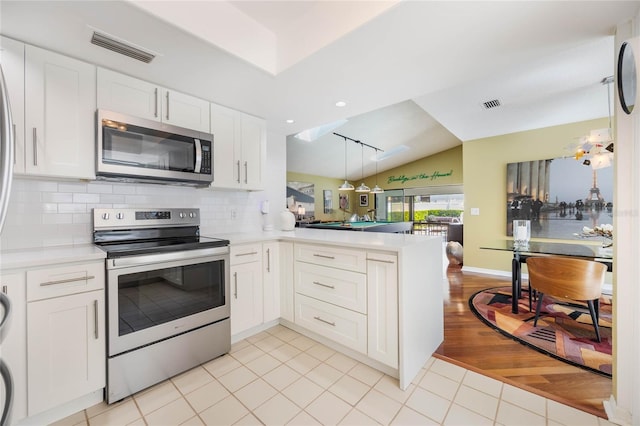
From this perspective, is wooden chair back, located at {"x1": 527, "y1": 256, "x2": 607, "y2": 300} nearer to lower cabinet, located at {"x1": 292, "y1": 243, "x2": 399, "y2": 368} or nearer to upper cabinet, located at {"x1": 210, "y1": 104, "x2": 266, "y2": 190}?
lower cabinet, located at {"x1": 292, "y1": 243, "x2": 399, "y2": 368}

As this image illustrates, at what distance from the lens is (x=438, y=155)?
8.73 m

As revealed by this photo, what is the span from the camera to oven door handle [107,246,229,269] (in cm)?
162

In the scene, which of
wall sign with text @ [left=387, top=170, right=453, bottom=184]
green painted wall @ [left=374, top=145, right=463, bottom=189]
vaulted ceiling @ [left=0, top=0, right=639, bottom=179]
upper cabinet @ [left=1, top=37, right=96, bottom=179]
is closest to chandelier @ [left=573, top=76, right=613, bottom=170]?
vaulted ceiling @ [left=0, top=0, right=639, bottom=179]

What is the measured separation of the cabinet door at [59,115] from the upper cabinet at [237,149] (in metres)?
0.88

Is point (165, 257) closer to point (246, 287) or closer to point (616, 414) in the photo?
point (246, 287)

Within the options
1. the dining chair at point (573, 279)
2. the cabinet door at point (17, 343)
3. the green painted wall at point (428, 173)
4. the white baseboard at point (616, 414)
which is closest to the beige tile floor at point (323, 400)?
the white baseboard at point (616, 414)

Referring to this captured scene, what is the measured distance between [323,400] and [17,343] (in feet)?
5.38

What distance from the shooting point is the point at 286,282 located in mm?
2525

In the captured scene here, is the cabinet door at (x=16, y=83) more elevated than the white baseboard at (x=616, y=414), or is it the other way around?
the cabinet door at (x=16, y=83)

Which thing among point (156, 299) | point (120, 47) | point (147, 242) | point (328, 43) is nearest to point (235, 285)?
point (156, 299)

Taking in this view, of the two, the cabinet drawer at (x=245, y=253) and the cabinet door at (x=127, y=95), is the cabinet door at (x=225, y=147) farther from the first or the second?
the cabinet drawer at (x=245, y=253)

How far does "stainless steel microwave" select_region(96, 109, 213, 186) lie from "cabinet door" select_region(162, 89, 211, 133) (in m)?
0.12

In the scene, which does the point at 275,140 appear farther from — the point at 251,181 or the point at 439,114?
the point at 439,114

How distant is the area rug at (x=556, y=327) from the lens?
2076mm
